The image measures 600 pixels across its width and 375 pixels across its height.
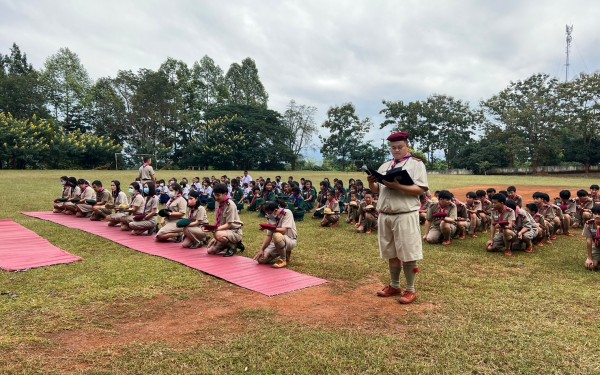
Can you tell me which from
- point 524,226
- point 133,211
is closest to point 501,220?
point 524,226

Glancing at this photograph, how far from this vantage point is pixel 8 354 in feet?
10.6

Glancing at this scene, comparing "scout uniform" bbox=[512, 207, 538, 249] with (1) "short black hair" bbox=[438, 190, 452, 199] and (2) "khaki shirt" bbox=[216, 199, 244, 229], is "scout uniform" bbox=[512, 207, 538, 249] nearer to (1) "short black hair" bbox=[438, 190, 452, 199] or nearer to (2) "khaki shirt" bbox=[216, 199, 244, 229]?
(1) "short black hair" bbox=[438, 190, 452, 199]

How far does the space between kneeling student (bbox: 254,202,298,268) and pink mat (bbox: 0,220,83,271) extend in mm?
3271

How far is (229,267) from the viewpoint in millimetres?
6176

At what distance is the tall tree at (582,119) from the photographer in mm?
40531

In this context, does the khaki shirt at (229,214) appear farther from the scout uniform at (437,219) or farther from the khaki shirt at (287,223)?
the scout uniform at (437,219)

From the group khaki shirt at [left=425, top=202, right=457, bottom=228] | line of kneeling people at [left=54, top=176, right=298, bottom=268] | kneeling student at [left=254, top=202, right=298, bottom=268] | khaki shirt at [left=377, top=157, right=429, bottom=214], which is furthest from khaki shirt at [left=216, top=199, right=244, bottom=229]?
khaki shirt at [left=425, top=202, right=457, bottom=228]

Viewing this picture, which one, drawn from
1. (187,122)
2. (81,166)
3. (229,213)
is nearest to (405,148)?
(229,213)

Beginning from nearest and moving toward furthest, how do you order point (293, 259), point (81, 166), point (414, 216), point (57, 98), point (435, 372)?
point (435, 372) → point (414, 216) → point (293, 259) → point (81, 166) → point (57, 98)

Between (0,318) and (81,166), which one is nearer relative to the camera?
(0,318)

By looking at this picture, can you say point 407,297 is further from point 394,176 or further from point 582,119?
point 582,119

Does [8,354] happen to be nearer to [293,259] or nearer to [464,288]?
[293,259]

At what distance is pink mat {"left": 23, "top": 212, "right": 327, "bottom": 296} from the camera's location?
5.28 metres

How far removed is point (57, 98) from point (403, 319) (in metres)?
50.6
